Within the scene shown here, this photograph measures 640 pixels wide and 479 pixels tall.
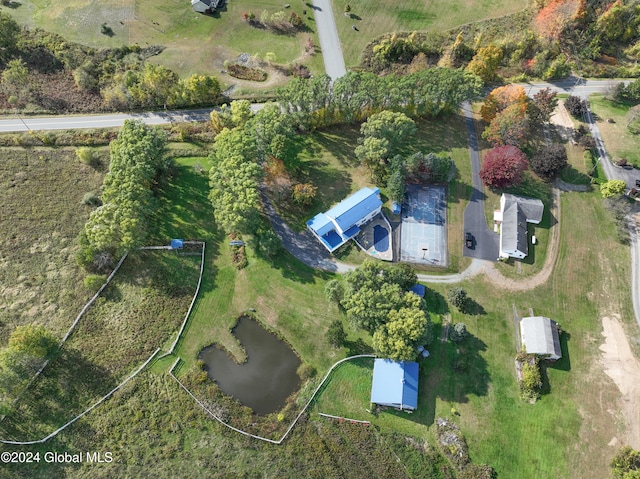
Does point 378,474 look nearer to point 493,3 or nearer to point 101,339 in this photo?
point 101,339

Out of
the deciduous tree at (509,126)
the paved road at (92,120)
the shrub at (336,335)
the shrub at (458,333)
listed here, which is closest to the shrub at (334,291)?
the shrub at (336,335)

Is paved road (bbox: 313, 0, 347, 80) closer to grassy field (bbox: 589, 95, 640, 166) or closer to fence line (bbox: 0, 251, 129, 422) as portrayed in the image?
grassy field (bbox: 589, 95, 640, 166)

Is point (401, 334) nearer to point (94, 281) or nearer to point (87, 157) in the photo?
point (94, 281)

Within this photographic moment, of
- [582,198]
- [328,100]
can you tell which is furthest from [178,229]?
[582,198]

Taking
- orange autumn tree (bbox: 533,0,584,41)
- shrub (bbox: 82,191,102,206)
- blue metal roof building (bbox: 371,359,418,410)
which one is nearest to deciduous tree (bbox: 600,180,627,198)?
orange autumn tree (bbox: 533,0,584,41)

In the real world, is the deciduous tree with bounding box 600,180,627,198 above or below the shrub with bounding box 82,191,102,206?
above

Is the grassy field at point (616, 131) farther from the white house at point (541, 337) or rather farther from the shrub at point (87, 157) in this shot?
the shrub at point (87, 157)
